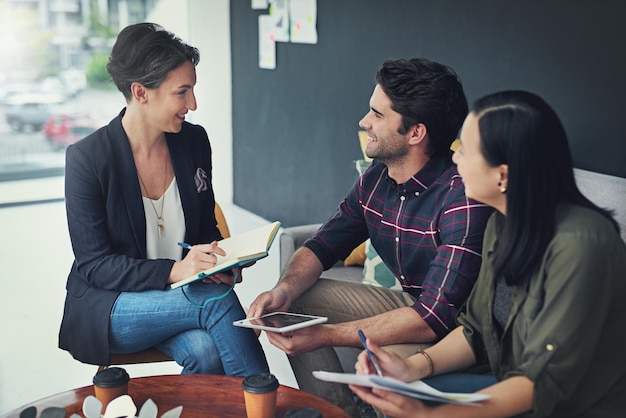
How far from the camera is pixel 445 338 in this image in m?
1.88

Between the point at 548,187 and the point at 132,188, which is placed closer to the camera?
the point at 548,187

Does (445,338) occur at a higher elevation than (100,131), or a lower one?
lower

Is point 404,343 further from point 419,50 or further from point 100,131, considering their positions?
point 419,50

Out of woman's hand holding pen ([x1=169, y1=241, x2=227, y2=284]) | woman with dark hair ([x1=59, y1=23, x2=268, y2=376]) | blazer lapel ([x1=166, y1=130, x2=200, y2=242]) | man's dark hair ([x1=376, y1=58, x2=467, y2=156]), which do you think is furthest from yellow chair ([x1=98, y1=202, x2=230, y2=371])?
man's dark hair ([x1=376, y1=58, x2=467, y2=156])

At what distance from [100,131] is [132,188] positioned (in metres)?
0.20

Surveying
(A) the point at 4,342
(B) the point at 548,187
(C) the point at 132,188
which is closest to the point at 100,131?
(C) the point at 132,188

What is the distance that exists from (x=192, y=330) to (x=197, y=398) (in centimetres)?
49

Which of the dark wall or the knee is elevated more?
the dark wall

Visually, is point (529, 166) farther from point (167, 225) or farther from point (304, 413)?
point (167, 225)

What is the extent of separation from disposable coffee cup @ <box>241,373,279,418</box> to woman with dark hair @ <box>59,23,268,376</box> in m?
0.55

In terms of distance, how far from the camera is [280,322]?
202 cm

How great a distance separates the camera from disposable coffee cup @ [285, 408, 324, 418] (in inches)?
61.9

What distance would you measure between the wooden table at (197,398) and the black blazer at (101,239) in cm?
42

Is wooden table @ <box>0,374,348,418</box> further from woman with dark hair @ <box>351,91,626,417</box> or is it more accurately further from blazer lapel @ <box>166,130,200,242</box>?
blazer lapel @ <box>166,130,200,242</box>
